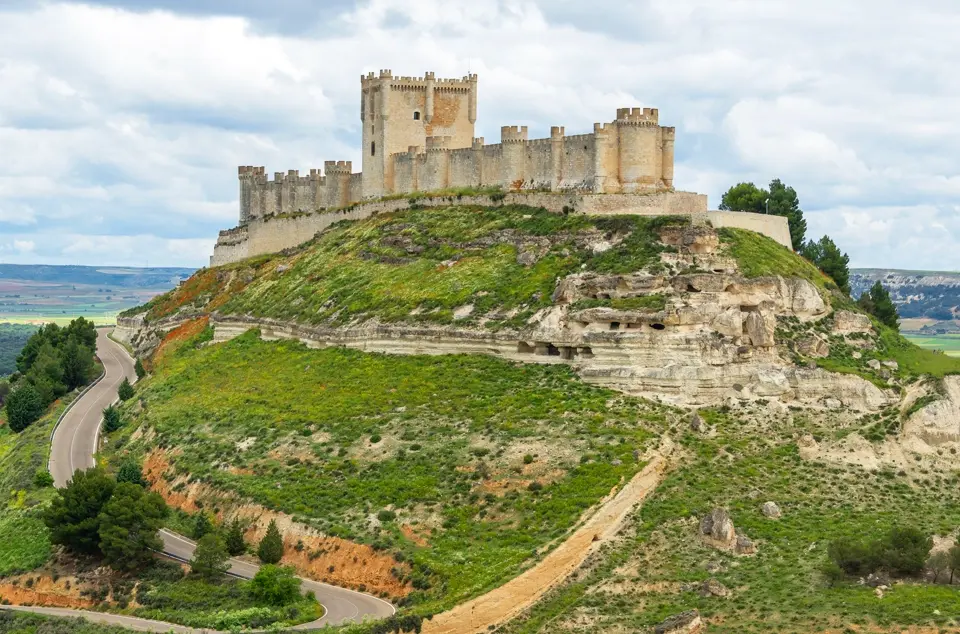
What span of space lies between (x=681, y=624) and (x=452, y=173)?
45.0m

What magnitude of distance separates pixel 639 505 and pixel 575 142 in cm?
2836

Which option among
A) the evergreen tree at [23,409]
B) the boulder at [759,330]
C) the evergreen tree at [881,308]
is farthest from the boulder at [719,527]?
the evergreen tree at [23,409]

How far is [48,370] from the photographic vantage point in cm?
9919

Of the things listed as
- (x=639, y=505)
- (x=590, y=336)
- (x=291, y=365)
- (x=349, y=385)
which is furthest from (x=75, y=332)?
(x=639, y=505)

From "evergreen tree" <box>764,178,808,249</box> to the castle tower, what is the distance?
18.7 meters

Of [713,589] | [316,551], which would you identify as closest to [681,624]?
[713,589]

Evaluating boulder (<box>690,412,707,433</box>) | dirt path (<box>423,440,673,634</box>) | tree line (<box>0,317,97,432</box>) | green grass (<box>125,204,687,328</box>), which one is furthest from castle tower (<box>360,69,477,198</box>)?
dirt path (<box>423,440,673,634</box>)

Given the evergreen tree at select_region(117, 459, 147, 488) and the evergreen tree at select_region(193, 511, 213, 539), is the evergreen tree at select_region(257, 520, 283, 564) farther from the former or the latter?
the evergreen tree at select_region(117, 459, 147, 488)

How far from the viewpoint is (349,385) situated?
74625 millimetres

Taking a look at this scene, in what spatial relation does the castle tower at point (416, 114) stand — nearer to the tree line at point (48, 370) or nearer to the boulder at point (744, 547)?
the tree line at point (48, 370)

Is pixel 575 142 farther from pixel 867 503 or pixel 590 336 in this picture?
pixel 867 503

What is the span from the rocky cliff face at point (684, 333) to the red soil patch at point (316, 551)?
1398 centimetres

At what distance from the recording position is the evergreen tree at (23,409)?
9338 centimetres

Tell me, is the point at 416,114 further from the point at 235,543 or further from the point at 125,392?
the point at 235,543
